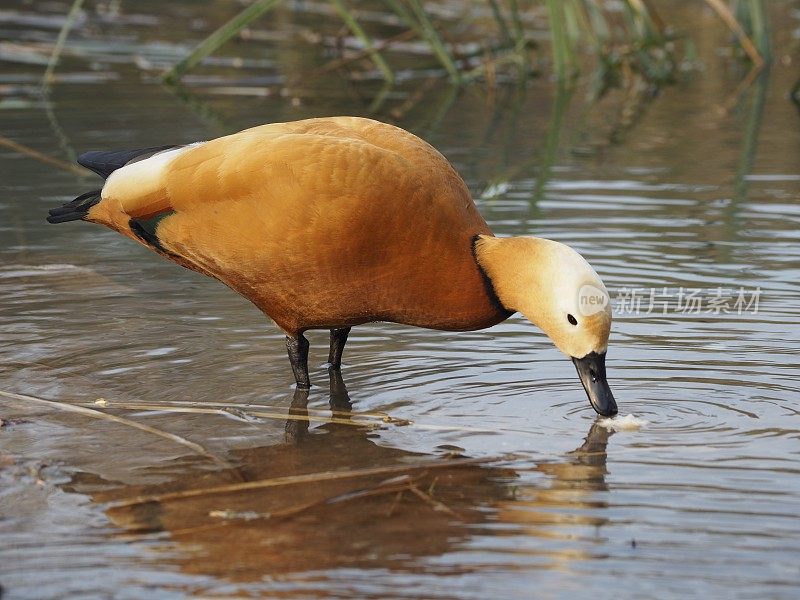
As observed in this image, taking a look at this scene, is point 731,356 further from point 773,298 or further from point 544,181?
point 544,181

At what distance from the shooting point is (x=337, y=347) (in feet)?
19.8

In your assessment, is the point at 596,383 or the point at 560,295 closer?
the point at 560,295

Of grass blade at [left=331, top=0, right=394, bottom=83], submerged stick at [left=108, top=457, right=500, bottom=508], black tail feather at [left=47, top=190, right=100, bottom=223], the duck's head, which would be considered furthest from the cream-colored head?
grass blade at [left=331, top=0, right=394, bottom=83]

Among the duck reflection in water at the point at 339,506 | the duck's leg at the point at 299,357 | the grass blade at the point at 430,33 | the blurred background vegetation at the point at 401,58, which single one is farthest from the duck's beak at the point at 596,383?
the grass blade at the point at 430,33

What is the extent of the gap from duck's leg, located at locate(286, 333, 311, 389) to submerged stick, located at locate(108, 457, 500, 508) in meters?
1.14

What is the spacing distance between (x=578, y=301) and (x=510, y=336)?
1.66 meters

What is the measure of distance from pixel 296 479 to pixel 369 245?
3.34ft

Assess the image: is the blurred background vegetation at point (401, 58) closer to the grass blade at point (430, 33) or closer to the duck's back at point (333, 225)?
the grass blade at point (430, 33)

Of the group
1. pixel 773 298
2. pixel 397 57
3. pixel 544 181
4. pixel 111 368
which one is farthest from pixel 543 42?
pixel 111 368

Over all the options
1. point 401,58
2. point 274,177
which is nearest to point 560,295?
point 274,177

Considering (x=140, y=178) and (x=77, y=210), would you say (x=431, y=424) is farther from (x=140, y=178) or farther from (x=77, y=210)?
(x=77, y=210)

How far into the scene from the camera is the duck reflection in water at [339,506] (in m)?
3.90

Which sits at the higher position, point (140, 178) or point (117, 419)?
point (140, 178)

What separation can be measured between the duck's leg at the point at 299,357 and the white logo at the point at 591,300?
4.82 ft
